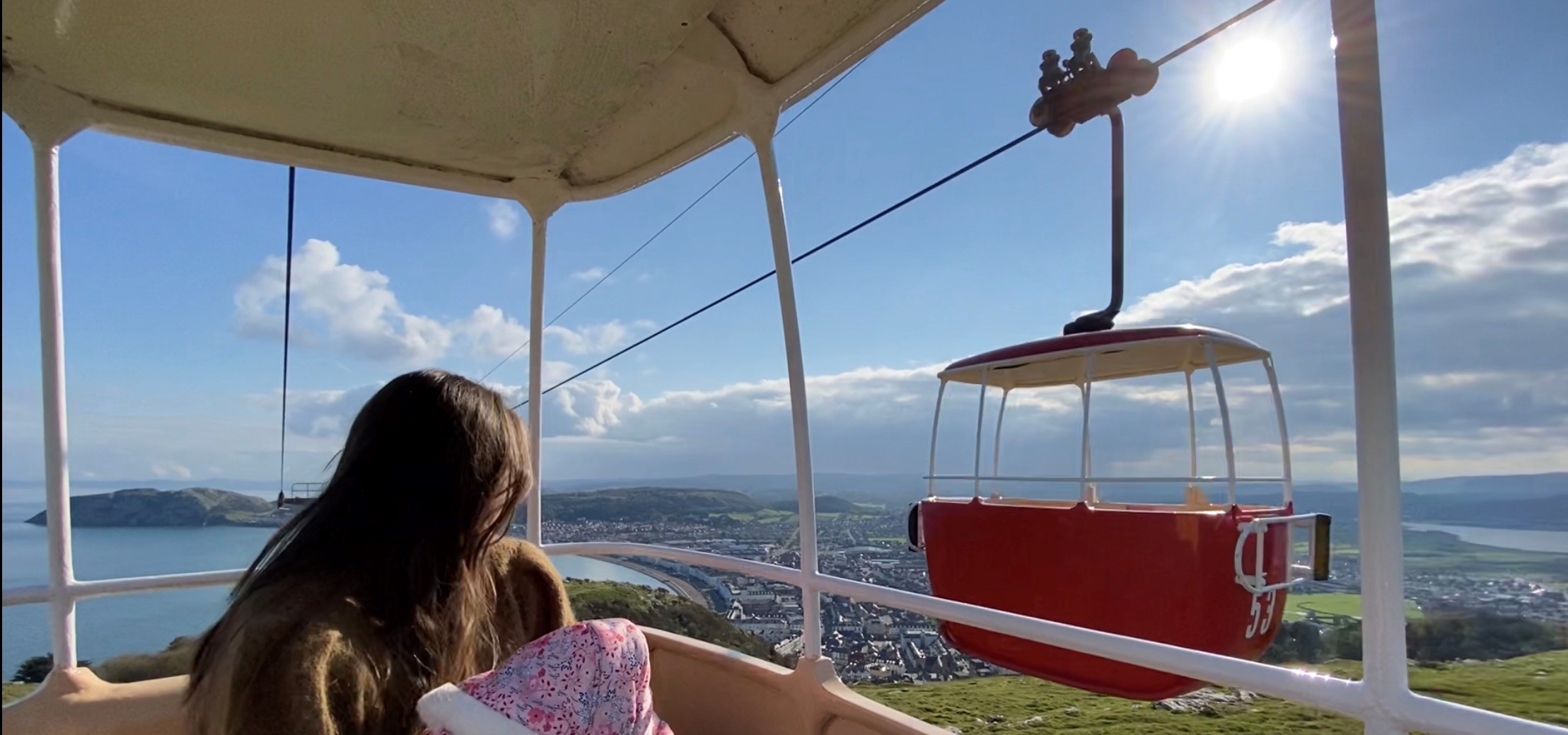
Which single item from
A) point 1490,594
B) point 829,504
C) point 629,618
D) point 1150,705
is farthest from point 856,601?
point 1150,705

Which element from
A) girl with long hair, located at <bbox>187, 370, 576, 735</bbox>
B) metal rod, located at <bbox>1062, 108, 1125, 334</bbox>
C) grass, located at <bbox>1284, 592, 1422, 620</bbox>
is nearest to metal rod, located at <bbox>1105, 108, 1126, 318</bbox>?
metal rod, located at <bbox>1062, 108, 1125, 334</bbox>

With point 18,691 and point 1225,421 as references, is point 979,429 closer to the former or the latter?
point 1225,421

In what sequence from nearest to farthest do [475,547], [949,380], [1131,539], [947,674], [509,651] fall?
1. [475,547]
2. [509,651]
3. [1131,539]
4. [949,380]
5. [947,674]

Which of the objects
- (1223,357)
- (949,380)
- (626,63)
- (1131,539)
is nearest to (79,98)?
(626,63)

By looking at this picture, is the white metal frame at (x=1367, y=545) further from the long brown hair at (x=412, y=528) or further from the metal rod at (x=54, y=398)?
the metal rod at (x=54, y=398)

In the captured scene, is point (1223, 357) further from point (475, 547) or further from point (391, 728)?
point (391, 728)

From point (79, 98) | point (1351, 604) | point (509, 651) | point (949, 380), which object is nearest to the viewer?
point (1351, 604)

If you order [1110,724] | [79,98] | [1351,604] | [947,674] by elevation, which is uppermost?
[79,98]

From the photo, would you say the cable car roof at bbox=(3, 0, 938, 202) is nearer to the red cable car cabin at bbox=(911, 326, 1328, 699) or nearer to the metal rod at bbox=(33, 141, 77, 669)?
the metal rod at bbox=(33, 141, 77, 669)
